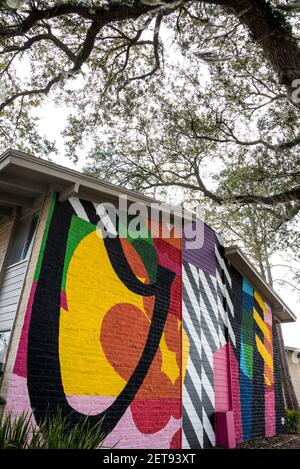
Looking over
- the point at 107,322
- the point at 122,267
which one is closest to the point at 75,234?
the point at 122,267

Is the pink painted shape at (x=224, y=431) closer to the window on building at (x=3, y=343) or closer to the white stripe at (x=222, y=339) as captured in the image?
the white stripe at (x=222, y=339)

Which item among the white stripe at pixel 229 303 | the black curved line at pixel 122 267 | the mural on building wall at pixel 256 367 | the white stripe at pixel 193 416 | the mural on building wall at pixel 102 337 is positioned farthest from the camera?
the white stripe at pixel 229 303

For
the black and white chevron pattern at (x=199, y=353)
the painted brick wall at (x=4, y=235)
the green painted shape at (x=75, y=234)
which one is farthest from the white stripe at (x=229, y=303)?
the painted brick wall at (x=4, y=235)

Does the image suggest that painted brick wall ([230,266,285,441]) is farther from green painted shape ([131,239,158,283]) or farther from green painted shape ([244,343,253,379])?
green painted shape ([131,239,158,283])

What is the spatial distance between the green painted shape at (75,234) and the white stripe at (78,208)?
9 centimetres

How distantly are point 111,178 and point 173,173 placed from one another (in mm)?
2494

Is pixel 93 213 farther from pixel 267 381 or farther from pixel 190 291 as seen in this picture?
pixel 267 381

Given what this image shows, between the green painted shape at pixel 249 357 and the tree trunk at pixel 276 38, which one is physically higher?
the tree trunk at pixel 276 38

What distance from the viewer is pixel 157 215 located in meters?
8.07

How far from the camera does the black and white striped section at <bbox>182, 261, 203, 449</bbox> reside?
Result: 23.8ft

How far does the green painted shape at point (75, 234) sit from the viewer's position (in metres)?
6.00

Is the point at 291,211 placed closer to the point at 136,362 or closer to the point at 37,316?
the point at 136,362

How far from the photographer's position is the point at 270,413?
1102 cm
